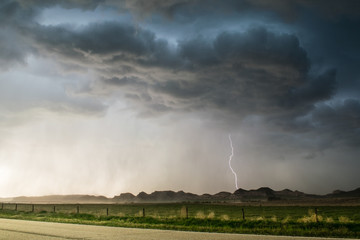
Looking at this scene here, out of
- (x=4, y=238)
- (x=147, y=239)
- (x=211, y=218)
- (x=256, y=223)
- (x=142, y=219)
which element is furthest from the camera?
(x=142, y=219)

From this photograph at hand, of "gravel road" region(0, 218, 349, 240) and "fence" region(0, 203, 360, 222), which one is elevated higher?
"gravel road" region(0, 218, 349, 240)

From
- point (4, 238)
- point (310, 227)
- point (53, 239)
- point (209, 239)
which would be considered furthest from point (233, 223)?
point (4, 238)

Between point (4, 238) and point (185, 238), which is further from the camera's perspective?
point (4, 238)

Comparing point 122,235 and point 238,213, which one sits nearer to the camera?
point 122,235

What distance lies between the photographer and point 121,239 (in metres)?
13.2

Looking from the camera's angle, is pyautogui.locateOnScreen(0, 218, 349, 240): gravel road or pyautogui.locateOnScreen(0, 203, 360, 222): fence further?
pyautogui.locateOnScreen(0, 203, 360, 222): fence

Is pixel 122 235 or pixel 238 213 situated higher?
pixel 122 235

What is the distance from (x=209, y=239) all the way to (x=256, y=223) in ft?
30.3

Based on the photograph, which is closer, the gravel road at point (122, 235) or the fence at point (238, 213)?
the gravel road at point (122, 235)

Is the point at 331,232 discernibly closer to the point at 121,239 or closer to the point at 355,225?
the point at 355,225

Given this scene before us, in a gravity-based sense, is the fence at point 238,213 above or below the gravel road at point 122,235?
below

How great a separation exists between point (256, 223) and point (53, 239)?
13.4m

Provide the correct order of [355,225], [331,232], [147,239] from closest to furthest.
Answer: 1. [147,239]
2. [331,232]
3. [355,225]

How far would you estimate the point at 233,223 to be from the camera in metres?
21.8
